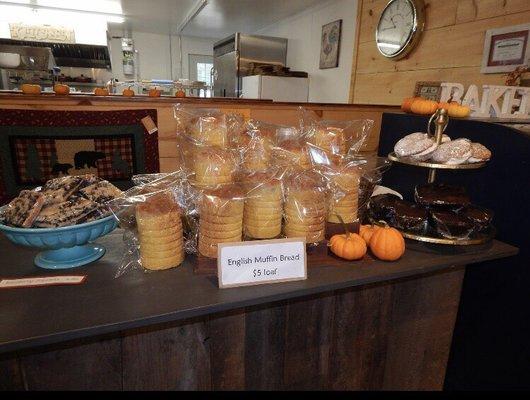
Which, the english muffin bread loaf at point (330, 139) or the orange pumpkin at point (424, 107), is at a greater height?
the orange pumpkin at point (424, 107)

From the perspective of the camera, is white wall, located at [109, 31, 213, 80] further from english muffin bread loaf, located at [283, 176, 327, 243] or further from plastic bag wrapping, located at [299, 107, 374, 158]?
english muffin bread loaf, located at [283, 176, 327, 243]

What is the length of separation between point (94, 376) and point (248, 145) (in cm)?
66

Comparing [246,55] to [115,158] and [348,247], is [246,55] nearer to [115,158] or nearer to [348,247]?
[115,158]

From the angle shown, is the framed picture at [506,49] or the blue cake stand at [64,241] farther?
the framed picture at [506,49]

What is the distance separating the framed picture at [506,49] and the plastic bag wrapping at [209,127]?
217 cm

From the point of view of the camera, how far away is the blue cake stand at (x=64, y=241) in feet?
2.19

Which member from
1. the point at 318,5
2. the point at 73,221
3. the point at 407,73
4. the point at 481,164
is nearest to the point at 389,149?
the point at 481,164

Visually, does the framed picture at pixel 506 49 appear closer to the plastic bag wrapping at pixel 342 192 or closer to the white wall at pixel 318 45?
the white wall at pixel 318 45

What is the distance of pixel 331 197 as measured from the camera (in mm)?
874

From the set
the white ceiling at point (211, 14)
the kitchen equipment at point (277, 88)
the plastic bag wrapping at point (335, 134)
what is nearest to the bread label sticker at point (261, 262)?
the plastic bag wrapping at point (335, 134)

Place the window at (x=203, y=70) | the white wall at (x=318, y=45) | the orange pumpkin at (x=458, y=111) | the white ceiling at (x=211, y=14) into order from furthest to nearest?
the window at (x=203, y=70) < the white ceiling at (x=211, y=14) < the white wall at (x=318, y=45) < the orange pumpkin at (x=458, y=111)

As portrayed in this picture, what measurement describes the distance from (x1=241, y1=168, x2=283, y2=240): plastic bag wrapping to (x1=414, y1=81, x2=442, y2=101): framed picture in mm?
2476

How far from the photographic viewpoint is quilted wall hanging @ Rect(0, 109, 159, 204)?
197cm

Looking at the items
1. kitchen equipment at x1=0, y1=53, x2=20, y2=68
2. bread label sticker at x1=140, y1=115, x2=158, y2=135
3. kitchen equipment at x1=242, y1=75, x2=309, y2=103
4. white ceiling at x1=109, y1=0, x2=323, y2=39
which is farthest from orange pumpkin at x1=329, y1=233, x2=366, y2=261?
kitchen equipment at x1=0, y1=53, x2=20, y2=68
